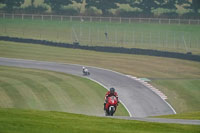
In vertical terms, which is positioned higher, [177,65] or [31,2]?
[31,2]

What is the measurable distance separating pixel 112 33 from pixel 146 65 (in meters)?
19.6

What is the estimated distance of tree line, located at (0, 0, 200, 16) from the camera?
8569 cm

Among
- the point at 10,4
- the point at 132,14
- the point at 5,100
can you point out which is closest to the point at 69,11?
the point at 10,4

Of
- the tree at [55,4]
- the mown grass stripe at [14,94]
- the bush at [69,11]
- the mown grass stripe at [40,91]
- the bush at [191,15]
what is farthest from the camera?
the tree at [55,4]

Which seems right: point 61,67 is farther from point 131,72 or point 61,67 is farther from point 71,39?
point 71,39

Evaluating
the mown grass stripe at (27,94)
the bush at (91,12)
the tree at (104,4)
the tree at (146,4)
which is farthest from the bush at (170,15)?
the mown grass stripe at (27,94)

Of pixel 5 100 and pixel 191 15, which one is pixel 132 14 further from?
pixel 5 100

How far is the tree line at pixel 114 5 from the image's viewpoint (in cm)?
8569

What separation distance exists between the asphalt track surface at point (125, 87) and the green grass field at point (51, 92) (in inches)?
44.2

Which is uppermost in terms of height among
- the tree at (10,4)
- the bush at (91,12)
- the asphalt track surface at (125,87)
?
the tree at (10,4)

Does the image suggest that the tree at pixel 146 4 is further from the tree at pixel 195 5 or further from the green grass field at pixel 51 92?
the green grass field at pixel 51 92

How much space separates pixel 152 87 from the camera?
136ft

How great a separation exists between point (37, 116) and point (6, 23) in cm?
5779

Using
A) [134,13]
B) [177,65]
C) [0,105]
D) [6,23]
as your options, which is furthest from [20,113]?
[134,13]
